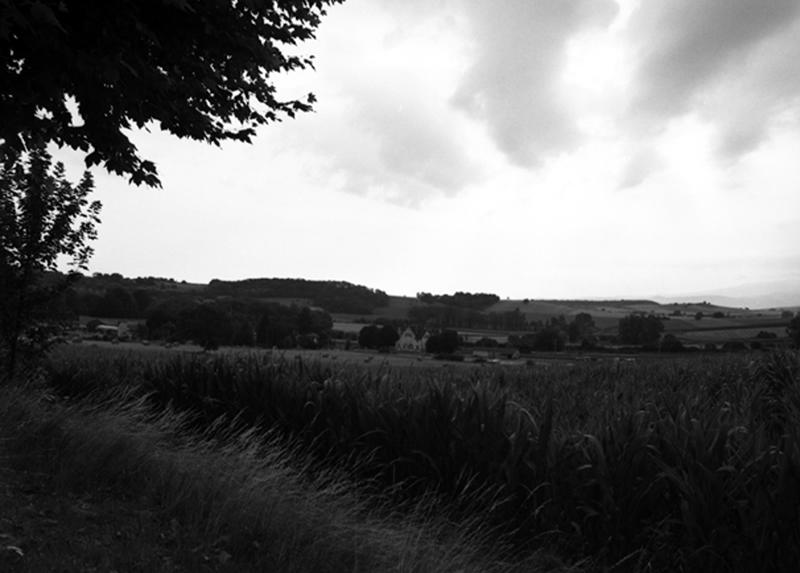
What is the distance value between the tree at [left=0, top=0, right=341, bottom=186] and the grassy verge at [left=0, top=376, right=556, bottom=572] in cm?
317

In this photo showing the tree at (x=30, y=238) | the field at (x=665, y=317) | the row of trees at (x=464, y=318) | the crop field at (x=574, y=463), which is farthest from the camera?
the row of trees at (x=464, y=318)

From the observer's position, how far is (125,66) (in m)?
4.64

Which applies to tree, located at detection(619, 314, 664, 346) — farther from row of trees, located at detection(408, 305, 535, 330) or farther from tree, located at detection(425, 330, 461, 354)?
row of trees, located at detection(408, 305, 535, 330)

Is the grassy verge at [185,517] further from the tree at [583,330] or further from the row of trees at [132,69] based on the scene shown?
the tree at [583,330]

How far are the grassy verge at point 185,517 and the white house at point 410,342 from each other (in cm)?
3381

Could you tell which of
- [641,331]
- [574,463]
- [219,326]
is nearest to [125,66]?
[574,463]

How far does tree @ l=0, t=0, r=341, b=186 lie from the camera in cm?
474

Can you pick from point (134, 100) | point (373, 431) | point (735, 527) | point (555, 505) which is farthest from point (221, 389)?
point (735, 527)

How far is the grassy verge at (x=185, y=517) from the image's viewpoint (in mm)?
4023

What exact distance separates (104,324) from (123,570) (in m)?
24.9

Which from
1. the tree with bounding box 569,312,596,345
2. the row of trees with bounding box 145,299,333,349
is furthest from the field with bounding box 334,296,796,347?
the row of trees with bounding box 145,299,333,349

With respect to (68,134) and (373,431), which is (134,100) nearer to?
(68,134)

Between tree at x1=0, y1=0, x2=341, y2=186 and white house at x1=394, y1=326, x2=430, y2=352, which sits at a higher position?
tree at x1=0, y1=0, x2=341, y2=186

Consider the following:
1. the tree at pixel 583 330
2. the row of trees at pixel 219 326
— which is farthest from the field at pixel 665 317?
the row of trees at pixel 219 326
